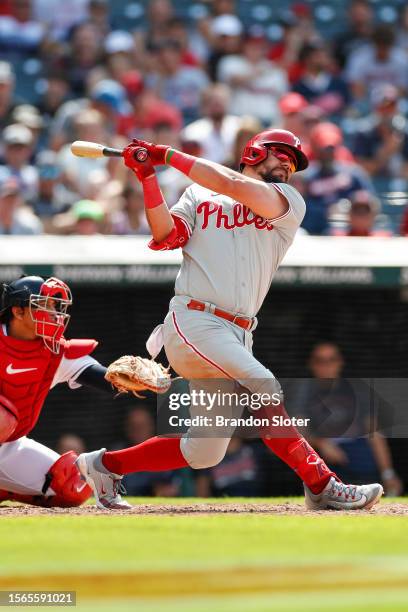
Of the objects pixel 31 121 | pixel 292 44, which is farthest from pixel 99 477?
pixel 292 44

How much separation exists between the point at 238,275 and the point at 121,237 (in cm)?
359

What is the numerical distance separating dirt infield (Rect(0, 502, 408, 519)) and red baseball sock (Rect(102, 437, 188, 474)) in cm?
21

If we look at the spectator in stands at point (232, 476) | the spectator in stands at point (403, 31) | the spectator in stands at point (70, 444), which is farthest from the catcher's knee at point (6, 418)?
the spectator in stands at point (403, 31)

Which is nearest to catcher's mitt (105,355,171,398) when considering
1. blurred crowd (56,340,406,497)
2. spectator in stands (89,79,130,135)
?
blurred crowd (56,340,406,497)

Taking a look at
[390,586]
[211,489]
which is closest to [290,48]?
[211,489]

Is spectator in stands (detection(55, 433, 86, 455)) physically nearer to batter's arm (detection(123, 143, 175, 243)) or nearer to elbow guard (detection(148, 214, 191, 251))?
elbow guard (detection(148, 214, 191, 251))

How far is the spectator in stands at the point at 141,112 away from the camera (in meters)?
11.3

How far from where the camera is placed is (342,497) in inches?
227

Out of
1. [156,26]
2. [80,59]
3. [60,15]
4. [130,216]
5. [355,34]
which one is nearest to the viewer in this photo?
[130,216]

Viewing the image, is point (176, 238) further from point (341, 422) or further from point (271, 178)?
point (341, 422)

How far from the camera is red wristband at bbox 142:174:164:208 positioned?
5520mm

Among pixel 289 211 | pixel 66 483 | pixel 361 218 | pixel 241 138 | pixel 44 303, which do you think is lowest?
pixel 66 483

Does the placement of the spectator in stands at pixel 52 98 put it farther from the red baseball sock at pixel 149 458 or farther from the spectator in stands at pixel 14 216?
the red baseball sock at pixel 149 458

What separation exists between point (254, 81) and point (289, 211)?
6.90 meters
